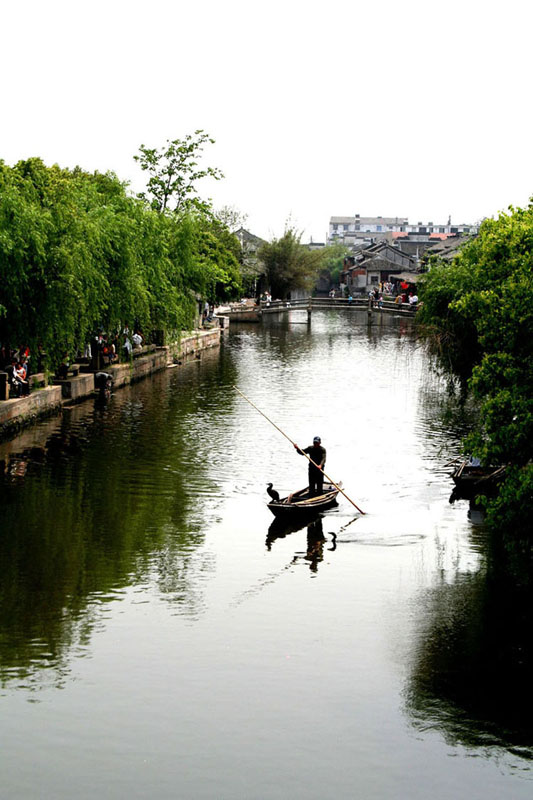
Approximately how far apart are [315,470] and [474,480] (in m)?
4.11

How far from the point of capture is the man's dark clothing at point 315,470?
24.4m

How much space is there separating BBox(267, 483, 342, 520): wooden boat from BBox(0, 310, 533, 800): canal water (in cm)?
46

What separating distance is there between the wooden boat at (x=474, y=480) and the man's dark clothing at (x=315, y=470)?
140 inches

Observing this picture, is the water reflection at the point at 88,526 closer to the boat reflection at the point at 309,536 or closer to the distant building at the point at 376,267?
the boat reflection at the point at 309,536

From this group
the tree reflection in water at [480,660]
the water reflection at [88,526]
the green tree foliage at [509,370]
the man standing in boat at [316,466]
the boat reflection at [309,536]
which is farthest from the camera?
the man standing in boat at [316,466]

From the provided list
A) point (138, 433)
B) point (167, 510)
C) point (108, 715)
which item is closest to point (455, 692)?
point (108, 715)

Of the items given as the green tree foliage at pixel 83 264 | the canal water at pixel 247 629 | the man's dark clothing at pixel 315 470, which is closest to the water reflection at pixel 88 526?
the canal water at pixel 247 629

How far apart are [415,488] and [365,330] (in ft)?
190

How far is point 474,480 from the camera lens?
25281 mm

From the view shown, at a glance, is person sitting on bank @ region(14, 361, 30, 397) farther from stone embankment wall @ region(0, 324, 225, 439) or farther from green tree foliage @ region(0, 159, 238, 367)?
green tree foliage @ region(0, 159, 238, 367)

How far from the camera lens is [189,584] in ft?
63.8

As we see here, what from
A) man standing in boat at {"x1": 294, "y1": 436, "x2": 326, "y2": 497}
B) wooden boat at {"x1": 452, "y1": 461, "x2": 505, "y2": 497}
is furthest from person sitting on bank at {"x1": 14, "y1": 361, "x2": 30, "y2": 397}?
wooden boat at {"x1": 452, "y1": 461, "x2": 505, "y2": 497}

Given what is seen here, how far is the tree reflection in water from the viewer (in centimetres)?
1415

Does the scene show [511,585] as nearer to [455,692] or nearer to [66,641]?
[455,692]
